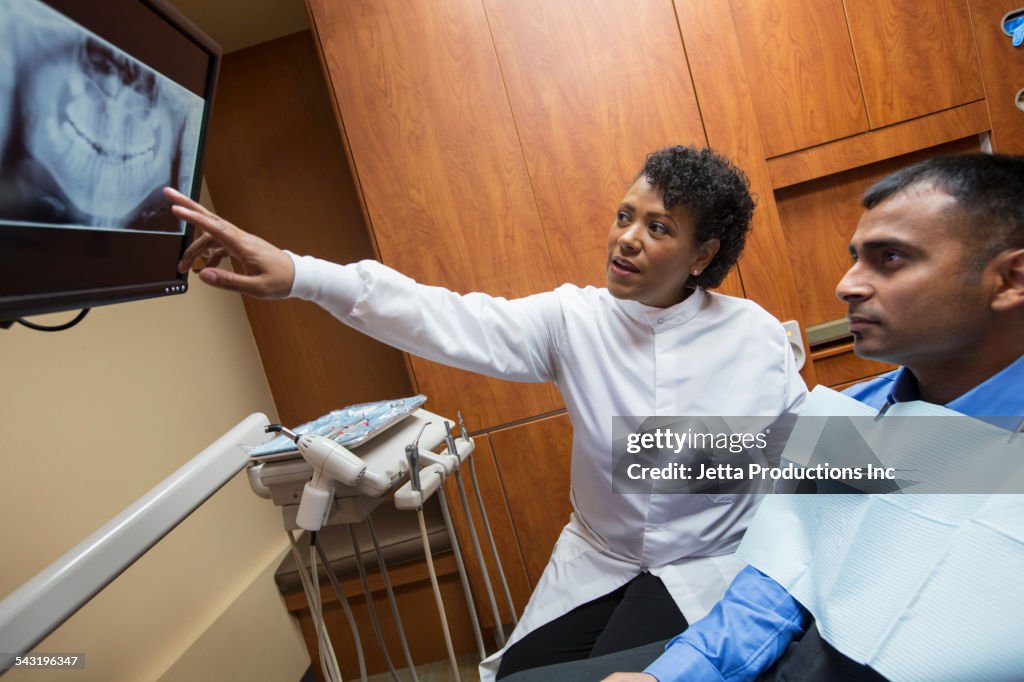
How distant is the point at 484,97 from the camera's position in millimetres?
2271

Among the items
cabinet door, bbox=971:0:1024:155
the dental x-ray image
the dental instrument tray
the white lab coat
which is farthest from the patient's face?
cabinet door, bbox=971:0:1024:155

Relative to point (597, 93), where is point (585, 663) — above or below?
below

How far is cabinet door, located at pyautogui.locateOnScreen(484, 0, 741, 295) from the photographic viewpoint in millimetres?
2271

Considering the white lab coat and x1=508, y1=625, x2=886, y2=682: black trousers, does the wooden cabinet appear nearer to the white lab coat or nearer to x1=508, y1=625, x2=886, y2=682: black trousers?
the white lab coat

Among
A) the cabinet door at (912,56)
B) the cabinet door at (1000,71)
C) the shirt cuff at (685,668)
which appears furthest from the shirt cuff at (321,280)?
the cabinet door at (1000,71)

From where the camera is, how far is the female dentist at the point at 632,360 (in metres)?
1.34

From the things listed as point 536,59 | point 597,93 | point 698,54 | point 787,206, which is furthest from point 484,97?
point 787,206

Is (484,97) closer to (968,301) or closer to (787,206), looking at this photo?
(787,206)

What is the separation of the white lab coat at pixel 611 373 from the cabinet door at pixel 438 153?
72 cm

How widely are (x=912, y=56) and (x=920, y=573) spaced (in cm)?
241

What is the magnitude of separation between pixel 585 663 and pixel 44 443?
1390 millimetres

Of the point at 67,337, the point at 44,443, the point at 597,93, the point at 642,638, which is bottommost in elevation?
the point at 642,638

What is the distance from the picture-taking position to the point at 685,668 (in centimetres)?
90

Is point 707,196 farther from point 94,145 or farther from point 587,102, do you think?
point 94,145
